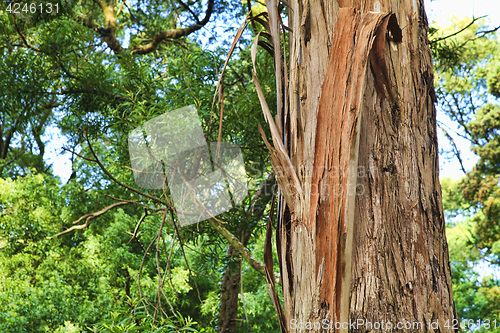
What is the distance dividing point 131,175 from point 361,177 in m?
1.67

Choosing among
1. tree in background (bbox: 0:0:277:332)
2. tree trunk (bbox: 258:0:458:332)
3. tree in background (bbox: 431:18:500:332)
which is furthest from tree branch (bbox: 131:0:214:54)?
tree in background (bbox: 431:18:500:332)

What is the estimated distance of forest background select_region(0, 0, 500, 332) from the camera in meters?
1.60

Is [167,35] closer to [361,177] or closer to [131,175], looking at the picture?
[131,175]

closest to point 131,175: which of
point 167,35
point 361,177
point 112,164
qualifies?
point 112,164

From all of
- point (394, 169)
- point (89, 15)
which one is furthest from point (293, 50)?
point (89, 15)

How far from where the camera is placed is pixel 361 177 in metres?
0.58

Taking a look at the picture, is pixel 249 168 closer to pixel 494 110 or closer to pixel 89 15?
pixel 89 15

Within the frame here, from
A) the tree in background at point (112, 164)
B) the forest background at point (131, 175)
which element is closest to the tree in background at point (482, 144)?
the forest background at point (131, 175)

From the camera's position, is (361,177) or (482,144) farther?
(482,144)

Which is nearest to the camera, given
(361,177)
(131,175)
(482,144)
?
(361,177)

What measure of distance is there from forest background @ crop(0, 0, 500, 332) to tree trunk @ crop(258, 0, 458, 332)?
235 millimetres

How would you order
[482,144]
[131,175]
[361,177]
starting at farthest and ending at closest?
[482,144]
[131,175]
[361,177]

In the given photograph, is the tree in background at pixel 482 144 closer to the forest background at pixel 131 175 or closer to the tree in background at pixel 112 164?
the forest background at pixel 131 175

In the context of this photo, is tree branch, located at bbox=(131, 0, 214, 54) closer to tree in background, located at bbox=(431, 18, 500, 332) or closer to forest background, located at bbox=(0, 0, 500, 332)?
forest background, located at bbox=(0, 0, 500, 332)
